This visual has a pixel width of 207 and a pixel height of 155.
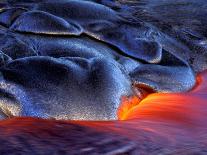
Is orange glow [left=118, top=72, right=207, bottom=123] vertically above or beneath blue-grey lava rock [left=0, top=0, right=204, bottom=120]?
beneath

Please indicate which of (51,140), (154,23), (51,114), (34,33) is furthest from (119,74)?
(154,23)

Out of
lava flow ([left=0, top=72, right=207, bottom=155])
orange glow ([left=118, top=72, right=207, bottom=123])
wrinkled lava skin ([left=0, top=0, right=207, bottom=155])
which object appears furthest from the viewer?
orange glow ([left=118, top=72, right=207, bottom=123])

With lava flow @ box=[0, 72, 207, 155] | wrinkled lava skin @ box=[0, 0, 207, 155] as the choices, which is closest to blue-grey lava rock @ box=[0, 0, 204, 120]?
wrinkled lava skin @ box=[0, 0, 207, 155]

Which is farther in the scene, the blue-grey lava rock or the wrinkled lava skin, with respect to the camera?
the blue-grey lava rock

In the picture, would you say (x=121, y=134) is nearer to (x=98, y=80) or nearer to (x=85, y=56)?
(x=98, y=80)

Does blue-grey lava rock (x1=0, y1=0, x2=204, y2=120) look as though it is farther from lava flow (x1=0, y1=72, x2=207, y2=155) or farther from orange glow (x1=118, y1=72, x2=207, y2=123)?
lava flow (x1=0, y1=72, x2=207, y2=155)

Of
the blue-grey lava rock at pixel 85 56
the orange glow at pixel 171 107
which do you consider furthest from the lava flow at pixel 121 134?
the blue-grey lava rock at pixel 85 56

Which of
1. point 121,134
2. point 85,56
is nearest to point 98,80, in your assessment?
point 85,56

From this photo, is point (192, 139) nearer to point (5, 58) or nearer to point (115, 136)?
point (115, 136)
